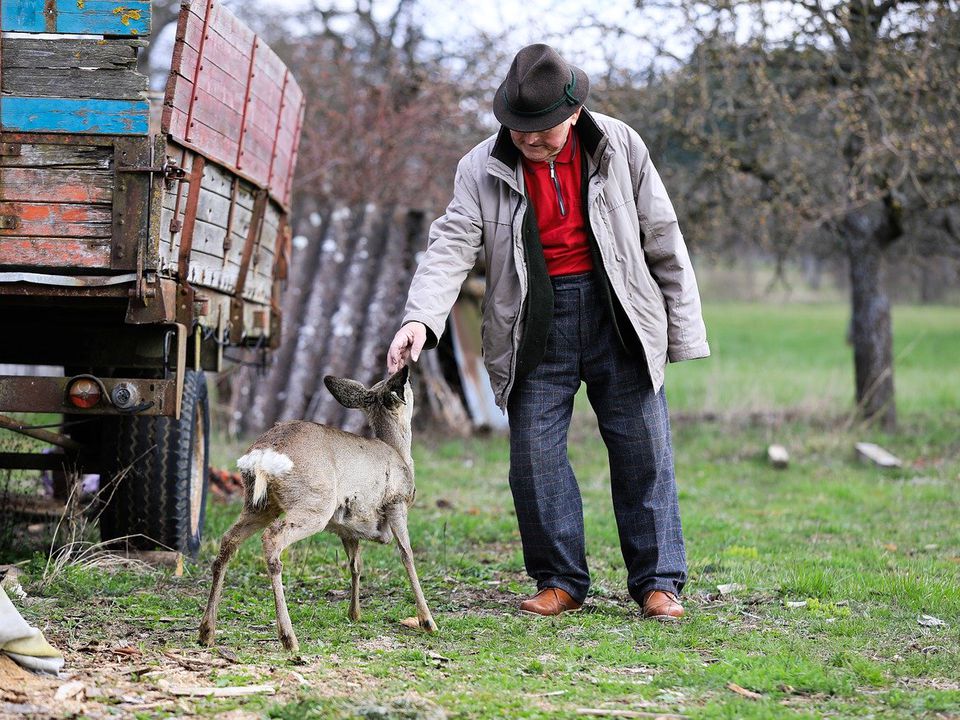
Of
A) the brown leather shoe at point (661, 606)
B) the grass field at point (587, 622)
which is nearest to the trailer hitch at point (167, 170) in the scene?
the grass field at point (587, 622)

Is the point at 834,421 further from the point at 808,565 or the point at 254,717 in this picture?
the point at 254,717

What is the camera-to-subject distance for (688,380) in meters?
17.0

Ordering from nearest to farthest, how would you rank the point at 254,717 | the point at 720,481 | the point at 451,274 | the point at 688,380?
the point at 254,717 < the point at 451,274 < the point at 720,481 < the point at 688,380

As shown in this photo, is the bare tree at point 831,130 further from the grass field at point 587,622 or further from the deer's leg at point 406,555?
the deer's leg at point 406,555

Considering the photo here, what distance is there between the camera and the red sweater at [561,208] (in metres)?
5.00

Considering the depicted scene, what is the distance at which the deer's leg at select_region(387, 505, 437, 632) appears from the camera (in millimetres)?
4684

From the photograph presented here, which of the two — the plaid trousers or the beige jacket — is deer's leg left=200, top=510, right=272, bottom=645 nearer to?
the beige jacket

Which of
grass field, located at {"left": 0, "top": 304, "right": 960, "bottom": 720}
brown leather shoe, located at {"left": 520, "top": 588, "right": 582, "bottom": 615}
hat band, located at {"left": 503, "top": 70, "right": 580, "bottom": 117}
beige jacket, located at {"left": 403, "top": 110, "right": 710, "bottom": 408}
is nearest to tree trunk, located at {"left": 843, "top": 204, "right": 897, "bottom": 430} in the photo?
grass field, located at {"left": 0, "top": 304, "right": 960, "bottom": 720}

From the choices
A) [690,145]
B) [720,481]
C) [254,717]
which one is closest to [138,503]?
[254,717]

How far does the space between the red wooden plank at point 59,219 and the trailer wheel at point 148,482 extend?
1.28 metres

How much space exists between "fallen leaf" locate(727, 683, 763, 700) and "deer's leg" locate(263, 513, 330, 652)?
1560 mm

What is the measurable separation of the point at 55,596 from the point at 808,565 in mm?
3825

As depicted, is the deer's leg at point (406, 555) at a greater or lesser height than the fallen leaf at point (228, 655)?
greater

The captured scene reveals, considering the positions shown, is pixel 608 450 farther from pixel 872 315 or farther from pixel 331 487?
pixel 872 315
